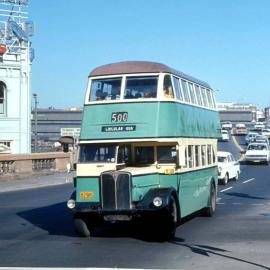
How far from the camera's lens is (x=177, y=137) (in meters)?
14.1

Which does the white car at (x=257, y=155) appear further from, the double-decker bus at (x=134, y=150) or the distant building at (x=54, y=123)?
the distant building at (x=54, y=123)

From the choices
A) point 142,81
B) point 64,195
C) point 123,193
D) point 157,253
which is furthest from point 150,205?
point 64,195

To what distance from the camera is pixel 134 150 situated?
1444 cm

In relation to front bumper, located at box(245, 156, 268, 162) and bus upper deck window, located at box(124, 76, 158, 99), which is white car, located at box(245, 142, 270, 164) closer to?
front bumper, located at box(245, 156, 268, 162)

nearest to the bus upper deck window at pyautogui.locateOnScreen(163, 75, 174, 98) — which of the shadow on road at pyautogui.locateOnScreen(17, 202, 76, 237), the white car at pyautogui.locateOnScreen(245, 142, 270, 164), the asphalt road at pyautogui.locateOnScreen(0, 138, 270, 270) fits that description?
the asphalt road at pyautogui.locateOnScreen(0, 138, 270, 270)

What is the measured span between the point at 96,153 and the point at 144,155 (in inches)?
51.7

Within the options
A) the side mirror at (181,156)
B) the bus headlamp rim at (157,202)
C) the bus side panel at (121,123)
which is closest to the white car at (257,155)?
the side mirror at (181,156)

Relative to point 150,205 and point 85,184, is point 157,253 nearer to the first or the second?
point 150,205

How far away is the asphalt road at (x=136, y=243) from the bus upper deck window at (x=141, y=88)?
3167mm

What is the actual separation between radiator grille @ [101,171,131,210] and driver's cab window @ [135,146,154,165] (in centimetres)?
152

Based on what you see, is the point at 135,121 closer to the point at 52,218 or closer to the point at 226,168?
the point at 52,218

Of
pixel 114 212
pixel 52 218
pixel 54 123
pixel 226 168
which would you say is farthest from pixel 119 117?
pixel 54 123

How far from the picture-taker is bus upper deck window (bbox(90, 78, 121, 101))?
14289mm

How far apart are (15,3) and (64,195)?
957 inches
